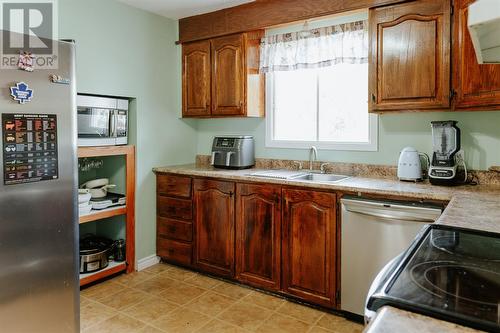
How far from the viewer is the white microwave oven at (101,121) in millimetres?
2955

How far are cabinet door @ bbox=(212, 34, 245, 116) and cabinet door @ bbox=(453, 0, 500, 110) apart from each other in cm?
171

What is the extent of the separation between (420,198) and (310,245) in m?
0.83

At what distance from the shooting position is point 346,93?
3199mm

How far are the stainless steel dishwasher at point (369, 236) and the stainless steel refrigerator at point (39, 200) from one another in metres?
1.71

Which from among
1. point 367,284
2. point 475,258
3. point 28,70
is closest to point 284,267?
point 367,284

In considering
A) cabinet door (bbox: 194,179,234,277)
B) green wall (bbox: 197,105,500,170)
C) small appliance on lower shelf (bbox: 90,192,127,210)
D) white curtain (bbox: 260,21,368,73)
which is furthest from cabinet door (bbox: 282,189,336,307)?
small appliance on lower shelf (bbox: 90,192,127,210)

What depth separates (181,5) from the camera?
3.31 m

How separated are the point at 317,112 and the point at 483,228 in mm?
2137

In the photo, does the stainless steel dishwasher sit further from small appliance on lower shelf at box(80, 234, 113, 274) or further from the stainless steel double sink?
small appliance on lower shelf at box(80, 234, 113, 274)

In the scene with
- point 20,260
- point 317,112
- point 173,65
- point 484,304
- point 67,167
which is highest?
point 173,65

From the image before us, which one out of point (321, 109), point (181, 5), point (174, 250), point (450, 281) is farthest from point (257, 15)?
point (450, 281)

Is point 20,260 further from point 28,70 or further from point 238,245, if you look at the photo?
point 238,245
